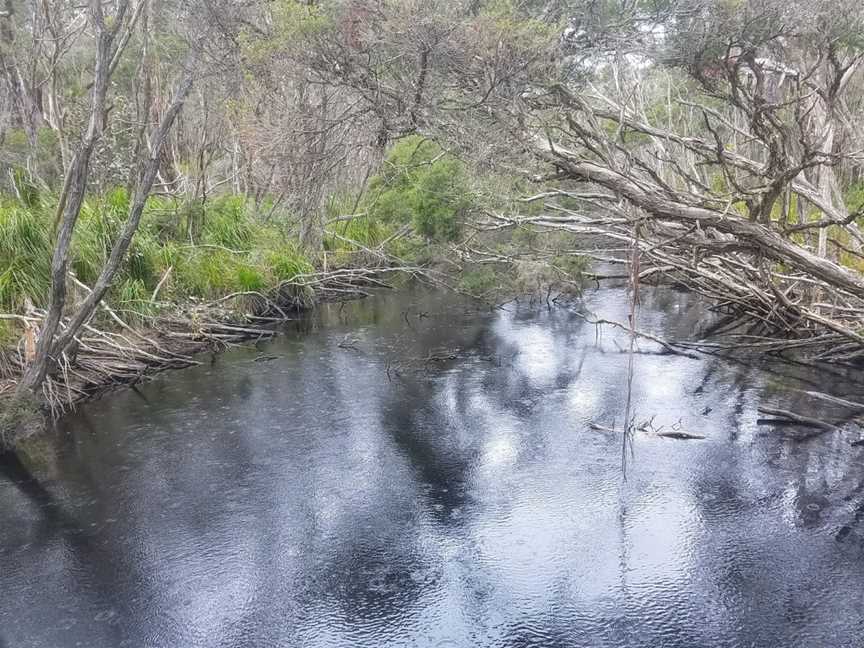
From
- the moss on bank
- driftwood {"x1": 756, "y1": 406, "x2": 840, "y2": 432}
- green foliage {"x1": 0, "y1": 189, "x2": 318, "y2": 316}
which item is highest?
green foliage {"x1": 0, "y1": 189, "x2": 318, "y2": 316}

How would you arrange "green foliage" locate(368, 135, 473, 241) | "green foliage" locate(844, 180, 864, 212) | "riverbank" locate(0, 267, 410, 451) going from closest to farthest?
"riverbank" locate(0, 267, 410, 451), "green foliage" locate(368, 135, 473, 241), "green foliage" locate(844, 180, 864, 212)

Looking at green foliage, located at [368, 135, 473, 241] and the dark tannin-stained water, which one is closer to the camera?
the dark tannin-stained water

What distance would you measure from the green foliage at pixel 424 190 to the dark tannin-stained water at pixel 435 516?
4.04 meters

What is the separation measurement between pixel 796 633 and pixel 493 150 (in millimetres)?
5796

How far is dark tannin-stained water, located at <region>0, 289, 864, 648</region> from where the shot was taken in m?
5.07

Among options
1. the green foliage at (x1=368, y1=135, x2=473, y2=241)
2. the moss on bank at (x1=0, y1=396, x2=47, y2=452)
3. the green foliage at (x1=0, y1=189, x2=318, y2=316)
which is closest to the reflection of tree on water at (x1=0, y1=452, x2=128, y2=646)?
the moss on bank at (x1=0, y1=396, x2=47, y2=452)

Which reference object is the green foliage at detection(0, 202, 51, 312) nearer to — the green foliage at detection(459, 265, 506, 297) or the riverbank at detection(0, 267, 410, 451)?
the riverbank at detection(0, 267, 410, 451)

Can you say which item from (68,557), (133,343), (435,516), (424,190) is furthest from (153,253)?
(435,516)

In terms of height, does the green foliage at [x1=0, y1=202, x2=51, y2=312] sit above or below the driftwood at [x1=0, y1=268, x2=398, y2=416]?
above

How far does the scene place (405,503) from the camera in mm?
6719

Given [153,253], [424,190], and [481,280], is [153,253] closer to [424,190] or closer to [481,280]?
[424,190]

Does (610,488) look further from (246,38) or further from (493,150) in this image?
(246,38)

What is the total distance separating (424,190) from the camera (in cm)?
1348

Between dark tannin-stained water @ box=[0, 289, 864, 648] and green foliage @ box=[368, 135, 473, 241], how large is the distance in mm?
4037
